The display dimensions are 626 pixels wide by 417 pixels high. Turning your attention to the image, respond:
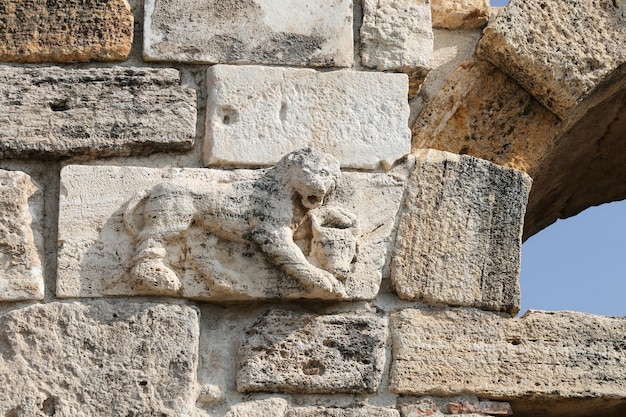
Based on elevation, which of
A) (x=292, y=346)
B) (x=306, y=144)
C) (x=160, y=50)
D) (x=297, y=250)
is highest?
(x=160, y=50)

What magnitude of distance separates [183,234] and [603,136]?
2.17 metres

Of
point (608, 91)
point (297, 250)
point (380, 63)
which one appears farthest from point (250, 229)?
point (608, 91)

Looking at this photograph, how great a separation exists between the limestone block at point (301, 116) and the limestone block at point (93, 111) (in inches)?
4.4

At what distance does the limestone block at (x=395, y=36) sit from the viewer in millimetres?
4621

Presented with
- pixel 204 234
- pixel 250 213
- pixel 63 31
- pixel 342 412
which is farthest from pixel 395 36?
pixel 342 412

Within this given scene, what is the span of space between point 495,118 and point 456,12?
419 millimetres

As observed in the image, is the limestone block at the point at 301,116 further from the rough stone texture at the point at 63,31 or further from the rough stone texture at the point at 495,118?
the rough stone texture at the point at 495,118

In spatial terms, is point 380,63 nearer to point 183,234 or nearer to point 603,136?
point 183,234

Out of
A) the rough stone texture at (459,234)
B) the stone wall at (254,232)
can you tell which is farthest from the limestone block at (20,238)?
the rough stone texture at (459,234)

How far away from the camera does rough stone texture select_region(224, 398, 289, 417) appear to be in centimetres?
421

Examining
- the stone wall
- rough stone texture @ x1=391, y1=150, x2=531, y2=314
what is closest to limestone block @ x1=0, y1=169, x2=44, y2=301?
the stone wall

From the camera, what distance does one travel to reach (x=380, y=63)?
182 inches

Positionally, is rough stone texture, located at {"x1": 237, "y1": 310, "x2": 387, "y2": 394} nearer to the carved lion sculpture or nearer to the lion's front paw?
the carved lion sculpture

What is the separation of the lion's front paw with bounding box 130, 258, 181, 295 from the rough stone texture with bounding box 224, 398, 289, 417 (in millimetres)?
402
